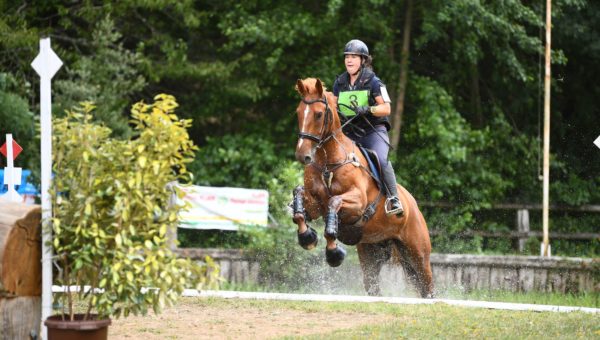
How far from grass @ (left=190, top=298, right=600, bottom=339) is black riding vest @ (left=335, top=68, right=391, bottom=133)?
1943 mm

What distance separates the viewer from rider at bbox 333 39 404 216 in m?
9.55

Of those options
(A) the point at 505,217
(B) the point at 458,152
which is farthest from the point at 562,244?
(B) the point at 458,152

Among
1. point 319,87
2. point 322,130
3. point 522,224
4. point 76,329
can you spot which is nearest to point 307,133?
point 322,130

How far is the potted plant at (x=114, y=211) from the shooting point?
588 centimetres

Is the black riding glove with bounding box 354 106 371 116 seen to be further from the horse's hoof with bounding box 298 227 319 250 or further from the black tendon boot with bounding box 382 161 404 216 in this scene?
the horse's hoof with bounding box 298 227 319 250

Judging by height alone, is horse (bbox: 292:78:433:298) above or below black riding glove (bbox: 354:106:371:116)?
below

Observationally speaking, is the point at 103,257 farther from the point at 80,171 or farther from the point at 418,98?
the point at 418,98

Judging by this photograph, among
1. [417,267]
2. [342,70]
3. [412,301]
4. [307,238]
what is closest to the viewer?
[307,238]

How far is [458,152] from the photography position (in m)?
17.3

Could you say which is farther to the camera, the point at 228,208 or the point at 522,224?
the point at 522,224

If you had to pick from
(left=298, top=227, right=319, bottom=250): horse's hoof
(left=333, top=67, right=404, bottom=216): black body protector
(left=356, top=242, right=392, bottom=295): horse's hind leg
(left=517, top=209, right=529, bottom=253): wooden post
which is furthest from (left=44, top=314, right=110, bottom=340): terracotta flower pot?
(left=517, top=209, right=529, bottom=253): wooden post

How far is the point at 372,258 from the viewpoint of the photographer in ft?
36.0

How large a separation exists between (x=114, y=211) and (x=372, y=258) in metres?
5.54

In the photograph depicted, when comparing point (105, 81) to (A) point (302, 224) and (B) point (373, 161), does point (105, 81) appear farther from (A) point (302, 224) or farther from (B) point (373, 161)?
(A) point (302, 224)
